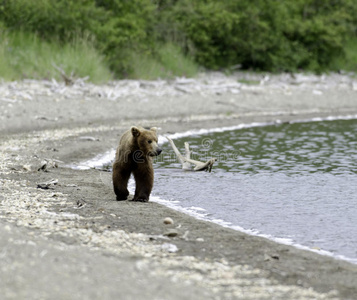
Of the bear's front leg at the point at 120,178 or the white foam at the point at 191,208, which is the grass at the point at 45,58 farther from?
the bear's front leg at the point at 120,178

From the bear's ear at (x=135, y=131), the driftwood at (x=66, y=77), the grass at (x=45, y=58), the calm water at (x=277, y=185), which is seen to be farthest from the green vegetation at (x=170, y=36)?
the bear's ear at (x=135, y=131)

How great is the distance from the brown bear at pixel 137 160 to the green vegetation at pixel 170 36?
35.9 ft

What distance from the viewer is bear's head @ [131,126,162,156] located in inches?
318

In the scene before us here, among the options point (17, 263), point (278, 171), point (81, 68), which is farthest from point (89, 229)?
point (81, 68)

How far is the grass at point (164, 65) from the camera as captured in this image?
22689 millimetres

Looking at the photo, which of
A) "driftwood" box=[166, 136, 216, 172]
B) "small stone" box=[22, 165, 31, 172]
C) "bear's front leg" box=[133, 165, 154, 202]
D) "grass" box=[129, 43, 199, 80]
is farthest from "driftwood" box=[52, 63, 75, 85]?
"bear's front leg" box=[133, 165, 154, 202]

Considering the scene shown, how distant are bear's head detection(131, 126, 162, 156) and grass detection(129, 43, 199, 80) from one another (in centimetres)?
1445

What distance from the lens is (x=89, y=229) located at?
6.65 m

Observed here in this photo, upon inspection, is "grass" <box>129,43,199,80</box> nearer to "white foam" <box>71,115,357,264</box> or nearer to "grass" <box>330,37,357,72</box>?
"white foam" <box>71,115,357,264</box>

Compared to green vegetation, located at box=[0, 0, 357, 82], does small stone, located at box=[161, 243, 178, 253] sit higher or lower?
lower

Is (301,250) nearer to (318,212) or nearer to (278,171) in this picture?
(318,212)

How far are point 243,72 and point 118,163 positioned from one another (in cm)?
1954

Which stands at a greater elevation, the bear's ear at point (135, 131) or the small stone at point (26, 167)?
the bear's ear at point (135, 131)

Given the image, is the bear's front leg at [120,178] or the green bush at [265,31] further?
the green bush at [265,31]
